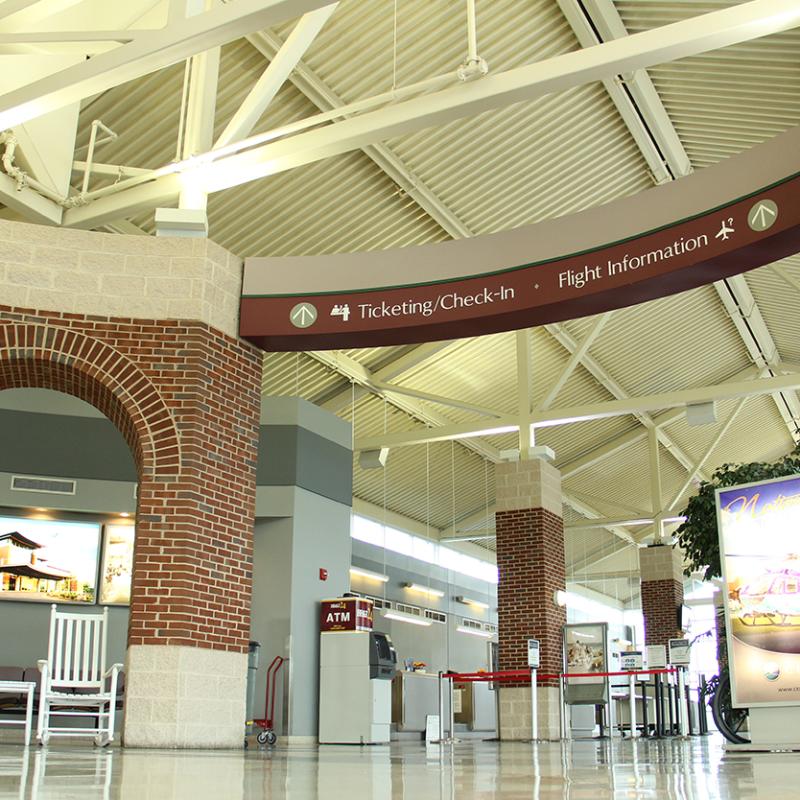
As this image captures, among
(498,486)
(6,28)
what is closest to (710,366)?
(498,486)

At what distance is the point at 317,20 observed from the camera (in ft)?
26.6

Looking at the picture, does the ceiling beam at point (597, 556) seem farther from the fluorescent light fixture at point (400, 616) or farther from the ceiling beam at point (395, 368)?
the ceiling beam at point (395, 368)

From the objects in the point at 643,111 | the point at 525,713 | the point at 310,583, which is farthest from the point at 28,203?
the point at 525,713

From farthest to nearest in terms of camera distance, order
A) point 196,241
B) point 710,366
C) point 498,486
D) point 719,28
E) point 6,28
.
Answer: point 710,366 < point 498,486 < point 6,28 < point 196,241 < point 719,28

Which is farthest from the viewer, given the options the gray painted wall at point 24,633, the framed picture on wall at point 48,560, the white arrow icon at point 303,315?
the framed picture on wall at point 48,560

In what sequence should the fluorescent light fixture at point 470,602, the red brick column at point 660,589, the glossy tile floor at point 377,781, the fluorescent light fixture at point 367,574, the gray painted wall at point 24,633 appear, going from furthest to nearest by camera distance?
1. the fluorescent light fixture at point 470,602
2. the red brick column at point 660,589
3. the fluorescent light fixture at point 367,574
4. the gray painted wall at point 24,633
5. the glossy tile floor at point 377,781

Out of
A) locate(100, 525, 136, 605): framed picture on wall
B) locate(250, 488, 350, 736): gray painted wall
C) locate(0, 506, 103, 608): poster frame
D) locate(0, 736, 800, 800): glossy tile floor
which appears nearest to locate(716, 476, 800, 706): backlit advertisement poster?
locate(0, 736, 800, 800): glossy tile floor

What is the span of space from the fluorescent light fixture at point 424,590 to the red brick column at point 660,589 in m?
4.77

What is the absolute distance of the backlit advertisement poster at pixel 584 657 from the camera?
14516 millimetres

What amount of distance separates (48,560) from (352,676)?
4001 mm

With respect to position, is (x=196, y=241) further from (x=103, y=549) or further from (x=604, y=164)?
(x=604, y=164)

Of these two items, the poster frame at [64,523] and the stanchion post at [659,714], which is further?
the stanchion post at [659,714]

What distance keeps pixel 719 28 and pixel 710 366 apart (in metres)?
13.1

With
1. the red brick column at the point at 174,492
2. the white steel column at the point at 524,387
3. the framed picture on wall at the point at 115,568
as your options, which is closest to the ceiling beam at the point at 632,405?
the white steel column at the point at 524,387
